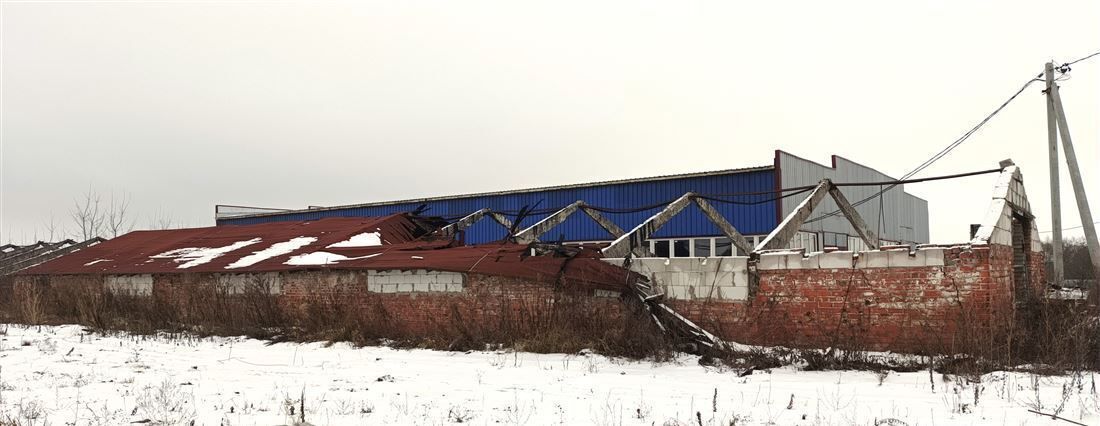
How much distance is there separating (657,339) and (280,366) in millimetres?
5471

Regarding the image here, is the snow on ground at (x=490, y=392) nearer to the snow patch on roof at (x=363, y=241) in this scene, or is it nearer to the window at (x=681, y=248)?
the snow patch on roof at (x=363, y=241)

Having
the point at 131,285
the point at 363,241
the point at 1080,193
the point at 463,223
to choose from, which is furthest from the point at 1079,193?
the point at 131,285

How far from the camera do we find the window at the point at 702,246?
784 inches

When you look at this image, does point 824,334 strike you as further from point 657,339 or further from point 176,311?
point 176,311

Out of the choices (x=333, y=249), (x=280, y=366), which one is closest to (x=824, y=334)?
(x=280, y=366)

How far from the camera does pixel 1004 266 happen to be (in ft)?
32.5

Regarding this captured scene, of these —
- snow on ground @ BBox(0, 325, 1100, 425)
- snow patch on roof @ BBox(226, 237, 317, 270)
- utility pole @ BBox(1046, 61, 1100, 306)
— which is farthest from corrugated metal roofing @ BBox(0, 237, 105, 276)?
utility pole @ BBox(1046, 61, 1100, 306)

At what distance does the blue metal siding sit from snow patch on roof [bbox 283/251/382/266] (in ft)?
17.0

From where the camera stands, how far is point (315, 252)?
16141mm

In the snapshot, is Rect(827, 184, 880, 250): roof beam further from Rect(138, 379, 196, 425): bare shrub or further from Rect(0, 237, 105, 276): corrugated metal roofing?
Rect(0, 237, 105, 276): corrugated metal roofing

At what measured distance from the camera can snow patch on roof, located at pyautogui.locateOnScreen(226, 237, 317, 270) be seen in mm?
16625

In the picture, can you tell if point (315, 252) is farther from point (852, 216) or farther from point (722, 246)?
point (852, 216)

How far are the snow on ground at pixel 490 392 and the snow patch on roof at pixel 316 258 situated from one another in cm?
420

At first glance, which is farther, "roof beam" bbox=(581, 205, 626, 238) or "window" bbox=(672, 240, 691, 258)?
"window" bbox=(672, 240, 691, 258)
